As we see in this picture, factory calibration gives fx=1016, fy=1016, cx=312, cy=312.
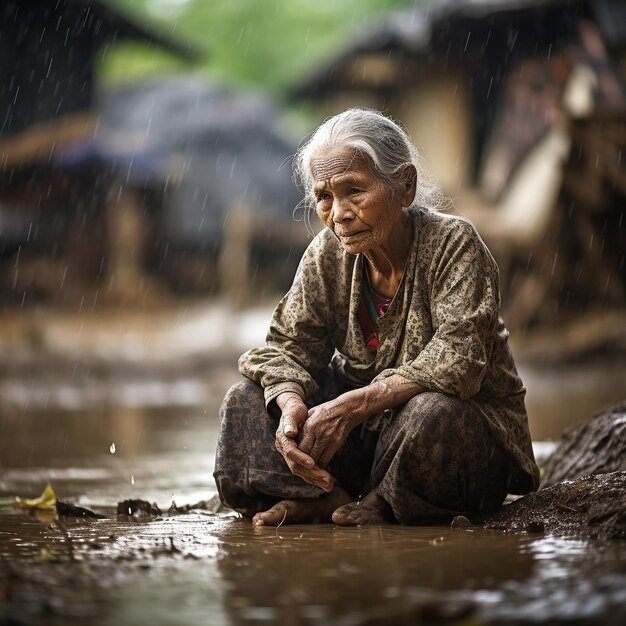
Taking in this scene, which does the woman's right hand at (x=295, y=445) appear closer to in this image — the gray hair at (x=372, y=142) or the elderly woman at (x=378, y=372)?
the elderly woman at (x=378, y=372)

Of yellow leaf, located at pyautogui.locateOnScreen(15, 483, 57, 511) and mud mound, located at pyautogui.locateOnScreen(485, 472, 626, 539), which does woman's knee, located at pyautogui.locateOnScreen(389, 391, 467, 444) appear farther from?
yellow leaf, located at pyautogui.locateOnScreen(15, 483, 57, 511)

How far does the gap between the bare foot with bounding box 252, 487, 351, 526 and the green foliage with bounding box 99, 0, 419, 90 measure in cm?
3025

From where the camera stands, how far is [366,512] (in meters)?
3.47

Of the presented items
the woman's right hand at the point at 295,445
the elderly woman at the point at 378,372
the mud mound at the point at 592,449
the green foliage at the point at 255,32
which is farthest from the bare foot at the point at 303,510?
the green foliage at the point at 255,32

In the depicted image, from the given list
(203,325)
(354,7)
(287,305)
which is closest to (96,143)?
(203,325)

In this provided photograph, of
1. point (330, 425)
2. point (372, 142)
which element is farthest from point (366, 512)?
point (372, 142)

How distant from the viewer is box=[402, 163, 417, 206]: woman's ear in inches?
141

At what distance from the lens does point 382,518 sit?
3.50 metres

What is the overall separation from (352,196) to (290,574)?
1463 mm

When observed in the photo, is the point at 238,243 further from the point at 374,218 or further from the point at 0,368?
the point at 374,218

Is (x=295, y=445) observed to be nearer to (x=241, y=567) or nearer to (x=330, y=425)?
(x=330, y=425)

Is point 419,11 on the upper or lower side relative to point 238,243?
upper

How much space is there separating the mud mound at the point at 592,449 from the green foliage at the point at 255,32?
2940 cm

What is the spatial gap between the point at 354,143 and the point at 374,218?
0.27m
